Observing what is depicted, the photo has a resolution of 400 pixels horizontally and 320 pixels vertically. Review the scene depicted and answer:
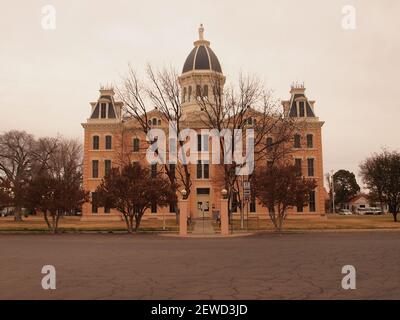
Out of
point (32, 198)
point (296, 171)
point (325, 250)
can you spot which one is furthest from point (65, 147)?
point (325, 250)

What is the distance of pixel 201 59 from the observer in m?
55.5

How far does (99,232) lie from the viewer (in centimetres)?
2858

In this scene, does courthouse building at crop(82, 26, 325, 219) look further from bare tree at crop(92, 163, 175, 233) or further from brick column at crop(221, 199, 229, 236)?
brick column at crop(221, 199, 229, 236)

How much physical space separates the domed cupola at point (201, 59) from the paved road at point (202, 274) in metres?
42.3

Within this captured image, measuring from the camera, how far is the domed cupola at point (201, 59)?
181 feet

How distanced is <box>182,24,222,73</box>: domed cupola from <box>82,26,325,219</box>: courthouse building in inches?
5.1

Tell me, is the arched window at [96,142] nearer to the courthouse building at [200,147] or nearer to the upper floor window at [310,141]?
the courthouse building at [200,147]

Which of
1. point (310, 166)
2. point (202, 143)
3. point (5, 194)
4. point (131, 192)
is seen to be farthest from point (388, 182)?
point (5, 194)

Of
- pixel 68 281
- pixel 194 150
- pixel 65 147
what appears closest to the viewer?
pixel 68 281

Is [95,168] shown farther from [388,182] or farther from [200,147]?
[388,182]

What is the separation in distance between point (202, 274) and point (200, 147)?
4238 cm

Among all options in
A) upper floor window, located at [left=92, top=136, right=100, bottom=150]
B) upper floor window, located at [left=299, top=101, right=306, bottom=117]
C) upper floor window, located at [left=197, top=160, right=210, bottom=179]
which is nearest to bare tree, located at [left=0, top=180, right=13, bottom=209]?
upper floor window, located at [left=92, top=136, right=100, bottom=150]
